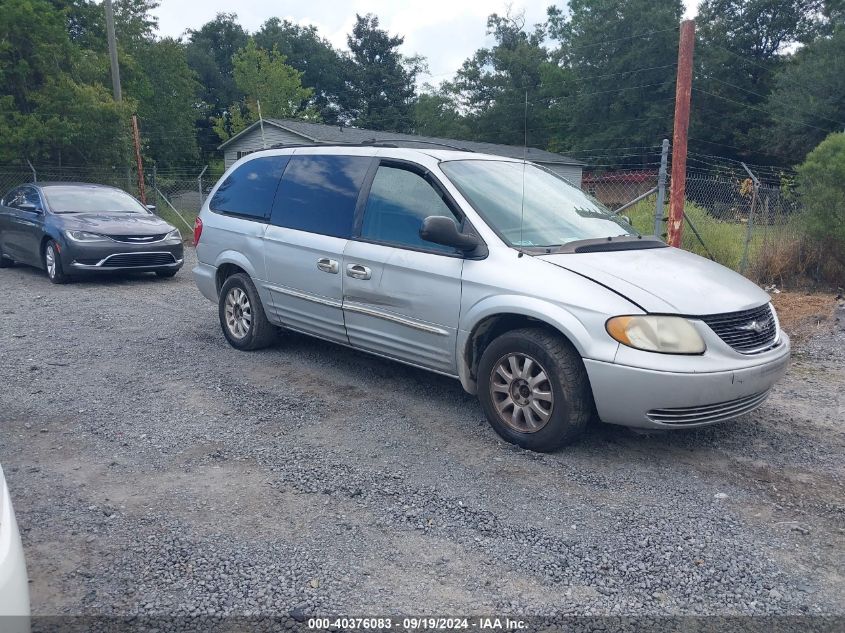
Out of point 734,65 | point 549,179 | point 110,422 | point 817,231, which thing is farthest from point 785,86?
point 110,422

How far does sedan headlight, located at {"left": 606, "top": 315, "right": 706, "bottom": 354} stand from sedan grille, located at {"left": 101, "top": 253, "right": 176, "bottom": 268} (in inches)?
332

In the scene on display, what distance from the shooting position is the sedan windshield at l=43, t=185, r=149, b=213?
1091 cm

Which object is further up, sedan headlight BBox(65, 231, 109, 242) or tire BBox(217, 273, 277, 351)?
sedan headlight BBox(65, 231, 109, 242)

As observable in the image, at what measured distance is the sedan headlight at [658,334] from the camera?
392 cm

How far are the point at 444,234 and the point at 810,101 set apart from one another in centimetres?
4112

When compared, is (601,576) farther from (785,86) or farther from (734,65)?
(734,65)

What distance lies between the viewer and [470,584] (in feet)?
9.82

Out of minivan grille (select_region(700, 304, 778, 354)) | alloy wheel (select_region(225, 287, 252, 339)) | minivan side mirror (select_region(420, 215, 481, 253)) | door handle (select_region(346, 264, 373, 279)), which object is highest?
minivan side mirror (select_region(420, 215, 481, 253))

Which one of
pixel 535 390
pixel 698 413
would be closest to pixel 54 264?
pixel 535 390

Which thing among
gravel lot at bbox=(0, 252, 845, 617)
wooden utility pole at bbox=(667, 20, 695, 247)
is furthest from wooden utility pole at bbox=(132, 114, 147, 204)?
wooden utility pole at bbox=(667, 20, 695, 247)

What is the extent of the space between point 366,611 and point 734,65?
1995 inches

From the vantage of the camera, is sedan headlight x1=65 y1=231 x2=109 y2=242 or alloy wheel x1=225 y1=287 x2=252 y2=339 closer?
alloy wheel x1=225 y1=287 x2=252 y2=339

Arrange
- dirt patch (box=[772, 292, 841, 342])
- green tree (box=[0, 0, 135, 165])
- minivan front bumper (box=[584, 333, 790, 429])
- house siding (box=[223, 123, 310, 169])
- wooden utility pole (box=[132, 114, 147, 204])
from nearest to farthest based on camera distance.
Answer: minivan front bumper (box=[584, 333, 790, 429]), dirt patch (box=[772, 292, 841, 342]), wooden utility pole (box=[132, 114, 147, 204]), green tree (box=[0, 0, 135, 165]), house siding (box=[223, 123, 310, 169])

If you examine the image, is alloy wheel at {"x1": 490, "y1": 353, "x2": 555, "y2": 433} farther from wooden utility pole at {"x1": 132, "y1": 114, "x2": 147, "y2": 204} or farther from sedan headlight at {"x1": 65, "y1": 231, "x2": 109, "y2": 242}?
wooden utility pole at {"x1": 132, "y1": 114, "x2": 147, "y2": 204}
